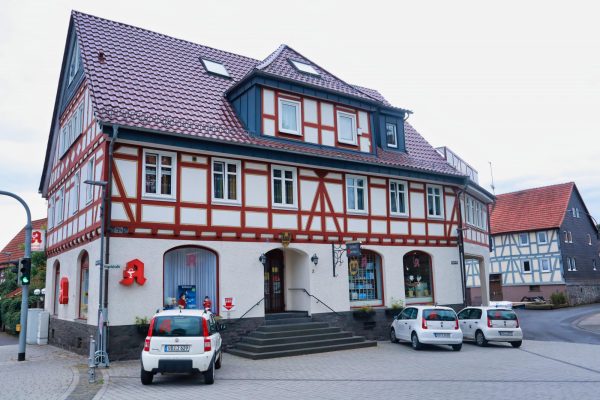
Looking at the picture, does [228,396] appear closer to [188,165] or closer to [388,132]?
[188,165]

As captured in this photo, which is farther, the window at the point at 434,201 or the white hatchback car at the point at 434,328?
the window at the point at 434,201

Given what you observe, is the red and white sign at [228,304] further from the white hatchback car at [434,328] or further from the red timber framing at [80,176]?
the white hatchback car at [434,328]

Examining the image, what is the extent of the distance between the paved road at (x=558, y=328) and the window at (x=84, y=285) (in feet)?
59.3

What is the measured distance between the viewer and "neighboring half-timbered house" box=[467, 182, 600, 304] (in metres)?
47.4

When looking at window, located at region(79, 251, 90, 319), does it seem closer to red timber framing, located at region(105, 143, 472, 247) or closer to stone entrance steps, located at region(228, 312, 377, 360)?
red timber framing, located at region(105, 143, 472, 247)

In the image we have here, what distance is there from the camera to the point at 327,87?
72.4 feet

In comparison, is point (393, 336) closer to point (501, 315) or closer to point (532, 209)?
point (501, 315)

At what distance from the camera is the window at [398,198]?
77.2 feet

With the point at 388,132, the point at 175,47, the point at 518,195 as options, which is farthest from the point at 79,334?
the point at 518,195

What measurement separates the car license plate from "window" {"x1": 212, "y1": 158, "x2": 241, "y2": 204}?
699 centimetres

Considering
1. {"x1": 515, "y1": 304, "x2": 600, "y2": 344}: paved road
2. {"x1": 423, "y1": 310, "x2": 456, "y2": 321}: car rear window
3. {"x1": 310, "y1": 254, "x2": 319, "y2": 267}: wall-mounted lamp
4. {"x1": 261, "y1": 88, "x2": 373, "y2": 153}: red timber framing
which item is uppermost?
{"x1": 261, "y1": 88, "x2": 373, "y2": 153}: red timber framing

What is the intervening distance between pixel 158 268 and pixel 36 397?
613cm

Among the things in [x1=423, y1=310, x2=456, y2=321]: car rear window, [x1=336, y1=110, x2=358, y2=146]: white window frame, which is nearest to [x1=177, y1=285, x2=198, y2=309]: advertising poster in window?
[x1=423, y1=310, x2=456, y2=321]: car rear window

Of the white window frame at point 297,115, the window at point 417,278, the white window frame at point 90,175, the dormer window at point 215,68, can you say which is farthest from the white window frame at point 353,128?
the white window frame at point 90,175
